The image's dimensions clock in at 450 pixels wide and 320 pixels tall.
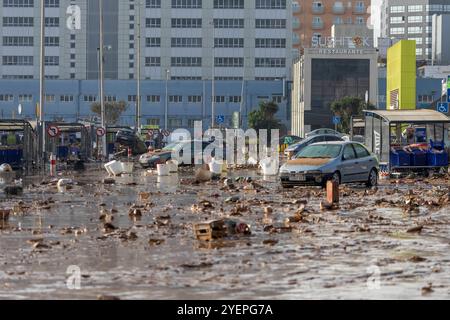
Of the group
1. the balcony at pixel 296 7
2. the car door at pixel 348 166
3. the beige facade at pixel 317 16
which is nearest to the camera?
the car door at pixel 348 166

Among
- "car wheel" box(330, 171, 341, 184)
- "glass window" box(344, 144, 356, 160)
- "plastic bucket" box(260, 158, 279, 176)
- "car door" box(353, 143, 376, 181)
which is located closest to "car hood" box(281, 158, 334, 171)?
"car wheel" box(330, 171, 341, 184)

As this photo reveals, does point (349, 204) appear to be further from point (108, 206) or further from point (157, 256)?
point (157, 256)

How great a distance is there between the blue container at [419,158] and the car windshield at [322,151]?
20.7 feet

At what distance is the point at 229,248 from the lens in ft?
53.1

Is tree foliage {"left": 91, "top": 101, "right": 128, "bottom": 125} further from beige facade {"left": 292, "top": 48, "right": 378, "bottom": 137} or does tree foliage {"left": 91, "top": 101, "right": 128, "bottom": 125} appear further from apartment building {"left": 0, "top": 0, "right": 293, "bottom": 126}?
beige facade {"left": 292, "top": 48, "right": 378, "bottom": 137}

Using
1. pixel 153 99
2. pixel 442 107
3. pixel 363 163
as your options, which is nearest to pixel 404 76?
pixel 442 107

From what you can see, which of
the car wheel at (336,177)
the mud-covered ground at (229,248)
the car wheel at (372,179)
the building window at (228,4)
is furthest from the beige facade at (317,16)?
the mud-covered ground at (229,248)

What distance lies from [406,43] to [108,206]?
58674 mm

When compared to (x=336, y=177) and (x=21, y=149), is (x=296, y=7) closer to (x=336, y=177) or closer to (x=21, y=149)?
(x=21, y=149)

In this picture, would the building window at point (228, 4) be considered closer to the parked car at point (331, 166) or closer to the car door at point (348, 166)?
the parked car at point (331, 166)

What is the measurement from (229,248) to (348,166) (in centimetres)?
1720

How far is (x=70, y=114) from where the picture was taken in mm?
132125

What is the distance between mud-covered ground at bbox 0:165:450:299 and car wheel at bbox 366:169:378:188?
4.69 meters

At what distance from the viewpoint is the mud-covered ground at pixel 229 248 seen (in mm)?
12148
